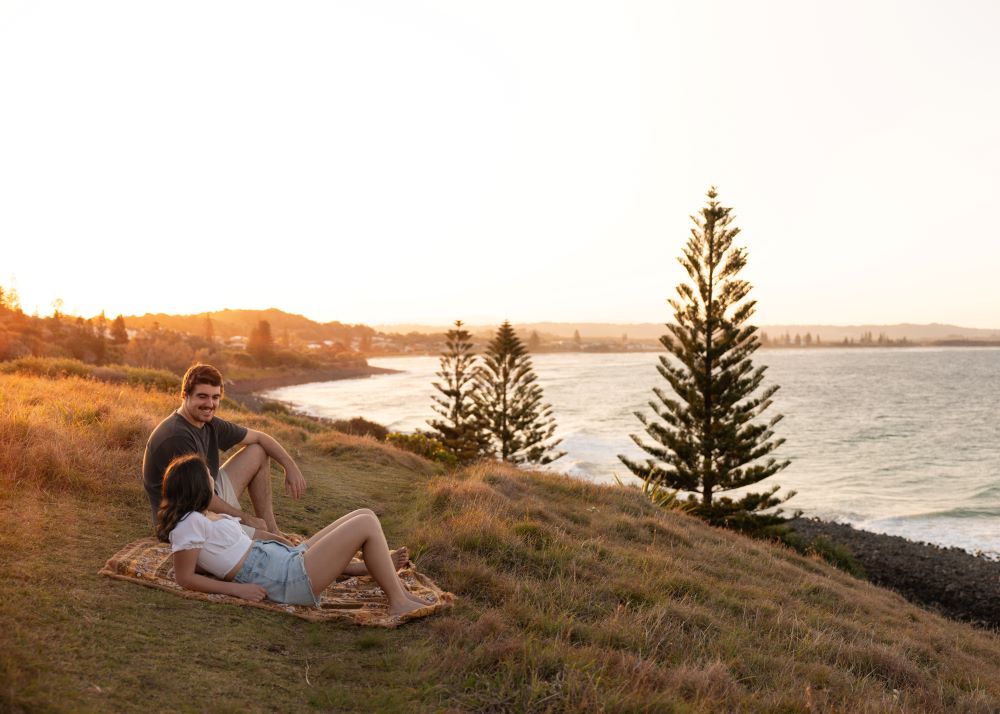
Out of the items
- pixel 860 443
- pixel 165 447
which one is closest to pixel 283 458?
pixel 165 447

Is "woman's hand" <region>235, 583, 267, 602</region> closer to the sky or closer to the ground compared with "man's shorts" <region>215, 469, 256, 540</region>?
closer to the ground

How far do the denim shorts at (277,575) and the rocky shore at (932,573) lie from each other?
1408 centimetres

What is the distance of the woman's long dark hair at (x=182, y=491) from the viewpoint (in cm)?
326

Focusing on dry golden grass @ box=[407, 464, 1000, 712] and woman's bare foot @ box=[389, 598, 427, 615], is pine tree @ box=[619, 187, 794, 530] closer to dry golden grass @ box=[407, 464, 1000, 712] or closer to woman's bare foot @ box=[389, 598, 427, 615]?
dry golden grass @ box=[407, 464, 1000, 712]

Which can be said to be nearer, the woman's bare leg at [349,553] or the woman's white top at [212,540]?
the woman's white top at [212,540]

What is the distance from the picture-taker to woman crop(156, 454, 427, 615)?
3287 millimetres

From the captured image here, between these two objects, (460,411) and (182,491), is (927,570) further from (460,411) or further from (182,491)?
(182,491)

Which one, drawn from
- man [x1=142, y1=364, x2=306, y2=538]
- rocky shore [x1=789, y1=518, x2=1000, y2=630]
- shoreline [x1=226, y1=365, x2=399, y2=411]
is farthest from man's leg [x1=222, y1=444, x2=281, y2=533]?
shoreline [x1=226, y1=365, x2=399, y2=411]

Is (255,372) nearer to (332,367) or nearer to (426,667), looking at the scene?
(332,367)

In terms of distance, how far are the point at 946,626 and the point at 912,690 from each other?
17.3 ft

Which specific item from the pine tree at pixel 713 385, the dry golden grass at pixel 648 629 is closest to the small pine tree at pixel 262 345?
the pine tree at pixel 713 385

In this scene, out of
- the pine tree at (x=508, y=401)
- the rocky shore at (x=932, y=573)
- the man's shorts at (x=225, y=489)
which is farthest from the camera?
the pine tree at (x=508, y=401)

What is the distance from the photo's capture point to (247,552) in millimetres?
3506

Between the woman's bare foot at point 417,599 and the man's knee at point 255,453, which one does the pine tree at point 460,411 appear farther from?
the woman's bare foot at point 417,599
